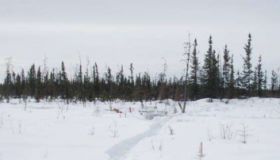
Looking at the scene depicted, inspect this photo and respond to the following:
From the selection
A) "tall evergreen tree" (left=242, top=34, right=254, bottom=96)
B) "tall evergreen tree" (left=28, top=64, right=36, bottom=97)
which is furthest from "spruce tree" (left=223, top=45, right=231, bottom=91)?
"tall evergreen tree" (left=28, top=64, right=36, bottom=97)

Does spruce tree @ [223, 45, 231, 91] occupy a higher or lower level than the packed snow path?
higher

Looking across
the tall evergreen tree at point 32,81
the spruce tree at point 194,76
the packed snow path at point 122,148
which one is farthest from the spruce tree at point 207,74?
the tall evergreen tree at point 32,81

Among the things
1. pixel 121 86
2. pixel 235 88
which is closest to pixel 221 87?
pixel 235 88

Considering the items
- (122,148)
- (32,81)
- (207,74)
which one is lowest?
(122,148)

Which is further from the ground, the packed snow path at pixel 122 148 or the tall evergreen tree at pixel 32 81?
the tall evergreen tree at pixel 32 81

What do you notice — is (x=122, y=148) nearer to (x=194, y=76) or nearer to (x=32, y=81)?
(x=194, y=76)

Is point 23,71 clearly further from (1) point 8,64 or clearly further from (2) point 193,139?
(2) point 193,139

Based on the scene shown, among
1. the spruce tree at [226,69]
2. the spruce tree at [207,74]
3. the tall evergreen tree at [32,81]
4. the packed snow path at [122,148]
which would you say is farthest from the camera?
the tall evergreen tree at [32,81]

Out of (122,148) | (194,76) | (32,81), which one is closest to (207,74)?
(194,76)

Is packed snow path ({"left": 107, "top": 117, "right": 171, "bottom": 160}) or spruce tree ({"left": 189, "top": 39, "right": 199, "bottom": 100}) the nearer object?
packed snow path ({"left": 107, "top": 117, "right": 171, "bottom": 160})

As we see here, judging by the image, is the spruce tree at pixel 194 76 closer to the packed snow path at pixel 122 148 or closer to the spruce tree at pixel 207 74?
the spruce tree at pixel 207 74

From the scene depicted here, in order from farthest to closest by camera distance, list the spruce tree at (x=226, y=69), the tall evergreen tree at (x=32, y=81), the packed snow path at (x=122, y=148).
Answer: the tall evergreen tree at (x=32, y=81), the spruce tree at (x=226, y=69), the packed snow path at (x=122, y=148)

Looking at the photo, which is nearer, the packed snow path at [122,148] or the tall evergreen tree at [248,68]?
the packed snow path at [122,148]

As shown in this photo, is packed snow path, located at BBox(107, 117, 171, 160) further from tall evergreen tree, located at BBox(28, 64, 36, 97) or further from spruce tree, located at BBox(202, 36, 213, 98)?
tall evergreen tree, located at BBox(28, 64, 36, 97)
